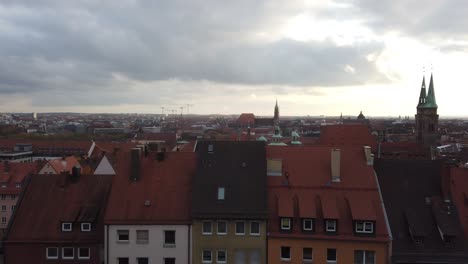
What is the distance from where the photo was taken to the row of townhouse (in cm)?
3419

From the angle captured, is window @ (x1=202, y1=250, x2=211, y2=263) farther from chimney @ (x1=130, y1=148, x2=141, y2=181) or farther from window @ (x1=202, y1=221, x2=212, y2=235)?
chimney @ (x1=130, y1=148, x2=141, y2=181)

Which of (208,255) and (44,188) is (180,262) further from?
(44,188)

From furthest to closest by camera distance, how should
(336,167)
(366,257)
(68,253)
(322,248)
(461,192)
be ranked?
(336,167)
(461,192)
(68,253)
(322,248)
(366,257)

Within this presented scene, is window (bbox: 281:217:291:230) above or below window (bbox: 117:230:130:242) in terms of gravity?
above

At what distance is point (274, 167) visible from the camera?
38.6 metres

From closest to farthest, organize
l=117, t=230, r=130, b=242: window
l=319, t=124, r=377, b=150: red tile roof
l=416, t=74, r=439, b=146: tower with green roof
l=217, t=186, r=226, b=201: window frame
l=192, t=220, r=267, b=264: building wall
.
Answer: l=192, t=220, r=267, b=264: building wall → l=117, t=230, r=130, b=242: window → l=217, t=186, r=226, b=201: window frame → l=319, t=124, r=377, b=150: red tile roof → l=416, t=74, r=439, b=146: tower with green roof

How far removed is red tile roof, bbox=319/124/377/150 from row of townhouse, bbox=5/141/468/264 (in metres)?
64.3

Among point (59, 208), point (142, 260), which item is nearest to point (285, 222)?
point (142, 260)

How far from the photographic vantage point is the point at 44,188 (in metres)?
39.6

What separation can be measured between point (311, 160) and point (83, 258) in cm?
1939

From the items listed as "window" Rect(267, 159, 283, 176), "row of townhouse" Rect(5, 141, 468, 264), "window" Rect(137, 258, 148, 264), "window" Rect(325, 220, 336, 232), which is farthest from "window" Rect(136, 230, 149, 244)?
"window" Rect(325, 220, 336, 232)

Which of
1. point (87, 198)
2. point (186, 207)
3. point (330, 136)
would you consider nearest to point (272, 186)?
point (186, 207)

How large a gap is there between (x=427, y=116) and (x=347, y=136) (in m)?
33.8

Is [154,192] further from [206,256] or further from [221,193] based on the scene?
[206,256]
